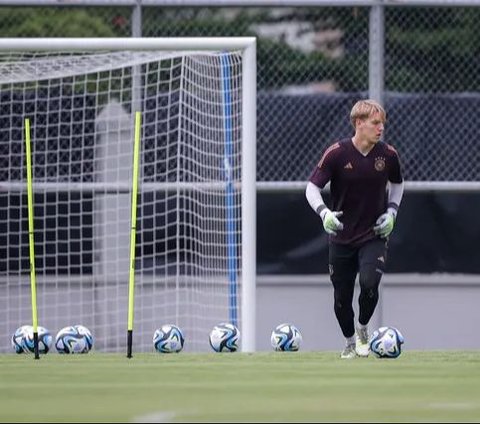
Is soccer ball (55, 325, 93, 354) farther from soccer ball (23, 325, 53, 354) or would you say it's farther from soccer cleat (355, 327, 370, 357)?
soccer cleat (355, 327, 370, 357)

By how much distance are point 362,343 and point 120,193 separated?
3.82m

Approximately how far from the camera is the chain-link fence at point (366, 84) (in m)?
15.4

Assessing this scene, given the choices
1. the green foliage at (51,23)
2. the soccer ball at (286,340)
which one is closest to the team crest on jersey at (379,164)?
the soccer ball at (286,340)

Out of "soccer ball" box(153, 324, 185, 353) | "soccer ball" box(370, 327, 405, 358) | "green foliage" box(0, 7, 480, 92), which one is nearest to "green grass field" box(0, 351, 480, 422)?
"soccer ball" box(370, 327, 405, 358)

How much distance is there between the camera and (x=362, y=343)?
11781mm

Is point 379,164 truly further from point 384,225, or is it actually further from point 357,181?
point 384,225

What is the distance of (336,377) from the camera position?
9.46 metres

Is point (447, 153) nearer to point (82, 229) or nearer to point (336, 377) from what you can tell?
point (82, 229)

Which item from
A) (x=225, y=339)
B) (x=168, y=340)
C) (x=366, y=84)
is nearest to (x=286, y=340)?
(x=225, y=339)

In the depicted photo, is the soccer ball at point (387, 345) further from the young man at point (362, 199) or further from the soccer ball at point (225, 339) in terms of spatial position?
the soccer ball at point (225, 339)

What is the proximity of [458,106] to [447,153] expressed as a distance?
1.44 ft

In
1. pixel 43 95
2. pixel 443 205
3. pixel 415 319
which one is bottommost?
pixel 415 319

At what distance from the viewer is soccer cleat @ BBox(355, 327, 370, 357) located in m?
11.7

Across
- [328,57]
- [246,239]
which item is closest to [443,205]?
[328,57]
